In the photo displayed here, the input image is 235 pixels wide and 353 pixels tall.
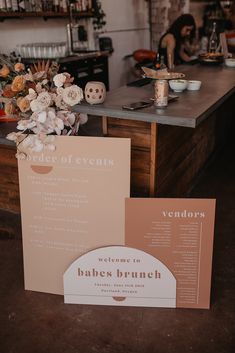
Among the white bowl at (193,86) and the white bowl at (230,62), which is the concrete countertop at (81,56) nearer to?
the white bowl at (230,62)

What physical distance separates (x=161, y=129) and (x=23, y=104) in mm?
820

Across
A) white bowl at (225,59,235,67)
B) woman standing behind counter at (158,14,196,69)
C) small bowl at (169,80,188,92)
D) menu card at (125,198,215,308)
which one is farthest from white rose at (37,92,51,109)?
woman standing behind counter at (158,14,196,69)

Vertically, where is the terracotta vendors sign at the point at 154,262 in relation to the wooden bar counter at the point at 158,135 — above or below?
below

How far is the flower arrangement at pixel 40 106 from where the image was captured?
2090 millimetres

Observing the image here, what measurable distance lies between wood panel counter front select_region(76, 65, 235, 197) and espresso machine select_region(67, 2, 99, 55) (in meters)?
2.89

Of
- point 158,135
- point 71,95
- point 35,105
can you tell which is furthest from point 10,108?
point 158,135

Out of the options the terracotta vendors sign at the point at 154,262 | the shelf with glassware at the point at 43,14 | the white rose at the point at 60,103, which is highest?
the shelf with glassware at the point at 43,14

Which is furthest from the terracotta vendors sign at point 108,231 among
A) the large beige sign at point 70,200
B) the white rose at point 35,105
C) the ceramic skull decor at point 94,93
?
the ceramic skull decor at point 94,93

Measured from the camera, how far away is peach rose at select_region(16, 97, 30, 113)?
2145 mm

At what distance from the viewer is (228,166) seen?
425cm

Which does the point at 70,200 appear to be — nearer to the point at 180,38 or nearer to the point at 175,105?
the point at 175,105

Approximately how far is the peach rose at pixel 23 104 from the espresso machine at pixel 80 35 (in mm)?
3586

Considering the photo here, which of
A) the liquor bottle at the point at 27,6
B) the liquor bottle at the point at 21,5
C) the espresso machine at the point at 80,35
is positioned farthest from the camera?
the espresso machine at the point at 80,35

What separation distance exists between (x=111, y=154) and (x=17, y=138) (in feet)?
1.60
